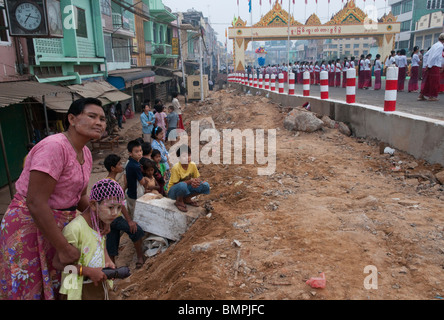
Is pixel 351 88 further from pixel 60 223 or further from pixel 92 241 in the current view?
pixel 60 223

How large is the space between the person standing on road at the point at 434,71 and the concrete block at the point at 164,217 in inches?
313

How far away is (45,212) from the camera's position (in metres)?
1.90

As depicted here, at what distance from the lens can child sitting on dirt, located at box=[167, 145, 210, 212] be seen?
454cm

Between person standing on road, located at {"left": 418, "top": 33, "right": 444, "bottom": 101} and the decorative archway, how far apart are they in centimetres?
2700

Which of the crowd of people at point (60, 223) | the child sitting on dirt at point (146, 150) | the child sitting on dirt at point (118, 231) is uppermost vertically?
the crowd of people at point (60, 223)

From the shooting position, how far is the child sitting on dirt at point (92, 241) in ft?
6.82

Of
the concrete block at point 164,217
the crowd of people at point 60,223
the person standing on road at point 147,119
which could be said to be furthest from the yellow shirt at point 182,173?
the person standing on road at point 147,119

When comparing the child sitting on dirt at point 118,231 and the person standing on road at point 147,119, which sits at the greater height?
the person standing on road at point 147,119

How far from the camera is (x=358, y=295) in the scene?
2324 millimetres

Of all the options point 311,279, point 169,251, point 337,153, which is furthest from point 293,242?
point 337,153

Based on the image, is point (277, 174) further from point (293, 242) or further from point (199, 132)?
point (199, 132)

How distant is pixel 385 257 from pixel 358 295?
0.63 metres

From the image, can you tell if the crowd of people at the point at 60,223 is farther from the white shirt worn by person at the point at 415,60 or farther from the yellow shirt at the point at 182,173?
the white shirt worn by person at the point at 415,60

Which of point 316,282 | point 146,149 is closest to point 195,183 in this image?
point 146,149
